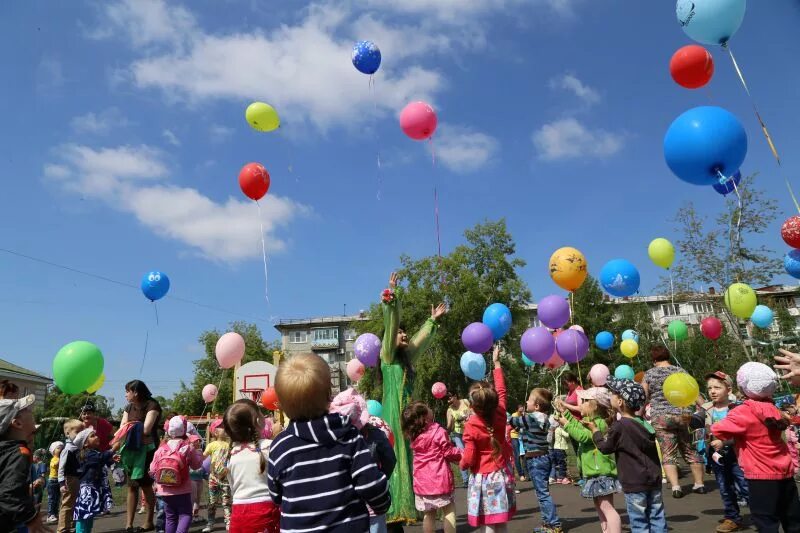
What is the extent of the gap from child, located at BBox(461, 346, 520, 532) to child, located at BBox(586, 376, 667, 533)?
88 centimetres

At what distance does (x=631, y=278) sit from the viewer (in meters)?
9.92

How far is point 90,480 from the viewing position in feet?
23.3

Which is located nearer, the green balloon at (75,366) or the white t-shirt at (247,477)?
the white t-shirt at (247,477)

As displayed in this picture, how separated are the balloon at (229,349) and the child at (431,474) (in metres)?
9.04

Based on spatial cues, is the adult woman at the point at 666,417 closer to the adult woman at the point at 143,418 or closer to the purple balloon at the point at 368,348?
the purple balloon at the point at 368,348

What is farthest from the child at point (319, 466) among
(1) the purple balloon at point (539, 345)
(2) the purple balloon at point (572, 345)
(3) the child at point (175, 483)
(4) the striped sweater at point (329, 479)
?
(1) the purple balloon at point (539, 345)

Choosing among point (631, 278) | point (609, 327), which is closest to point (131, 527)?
point (631, 278)

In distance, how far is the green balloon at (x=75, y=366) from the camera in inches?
322

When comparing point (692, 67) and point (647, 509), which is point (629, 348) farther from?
point (647, 509)

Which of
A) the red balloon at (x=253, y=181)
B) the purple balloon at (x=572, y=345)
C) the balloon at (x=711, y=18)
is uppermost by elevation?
the red balloon at (x=253, y=181)

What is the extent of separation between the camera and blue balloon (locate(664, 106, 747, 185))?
18.8ft

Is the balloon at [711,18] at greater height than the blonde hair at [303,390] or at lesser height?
greater

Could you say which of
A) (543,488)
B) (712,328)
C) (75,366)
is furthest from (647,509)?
(712,328)

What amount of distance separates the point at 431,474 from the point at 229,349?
9.35m
